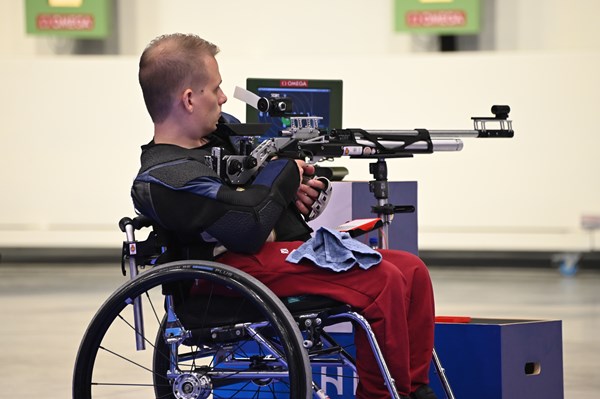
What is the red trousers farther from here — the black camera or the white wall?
the white wall

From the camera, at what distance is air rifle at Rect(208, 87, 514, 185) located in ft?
8.27

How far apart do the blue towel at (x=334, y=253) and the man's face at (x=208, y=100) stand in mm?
370

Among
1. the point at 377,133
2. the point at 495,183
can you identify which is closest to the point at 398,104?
the point at 495,183

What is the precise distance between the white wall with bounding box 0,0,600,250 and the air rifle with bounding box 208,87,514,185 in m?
4.65

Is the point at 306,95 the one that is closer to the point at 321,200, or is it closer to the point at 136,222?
the point at 321,200

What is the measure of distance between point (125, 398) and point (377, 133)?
4.69 ft

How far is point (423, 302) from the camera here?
249 centimetres

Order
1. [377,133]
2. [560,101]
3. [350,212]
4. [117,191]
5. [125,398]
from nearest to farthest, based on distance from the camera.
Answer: [377,133] < [350,212] < [125,398] < [560,101] < [117,191]

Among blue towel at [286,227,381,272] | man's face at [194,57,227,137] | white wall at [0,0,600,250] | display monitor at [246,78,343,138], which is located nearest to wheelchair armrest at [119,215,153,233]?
man's face at [194,57,227,137]

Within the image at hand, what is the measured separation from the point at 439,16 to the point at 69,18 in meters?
2.56

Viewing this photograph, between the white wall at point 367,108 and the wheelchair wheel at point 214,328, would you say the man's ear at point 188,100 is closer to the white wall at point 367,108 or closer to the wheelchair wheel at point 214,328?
the wheelchair wheel at point 214,328

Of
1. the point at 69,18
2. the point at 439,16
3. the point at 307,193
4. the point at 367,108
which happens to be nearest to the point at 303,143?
the point at 307,193

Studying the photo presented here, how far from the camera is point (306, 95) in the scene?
151 inches

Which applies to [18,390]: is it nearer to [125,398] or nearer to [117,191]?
[125,398]
